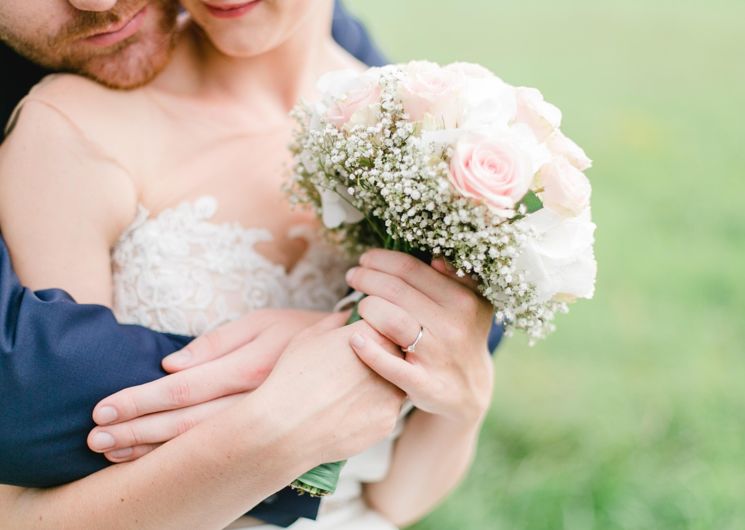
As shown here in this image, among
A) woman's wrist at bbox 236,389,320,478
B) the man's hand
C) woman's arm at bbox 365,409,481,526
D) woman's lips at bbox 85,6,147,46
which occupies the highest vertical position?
woman's lips at bbox 85,6,147,46

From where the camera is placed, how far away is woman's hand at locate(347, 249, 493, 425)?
7.39 ft

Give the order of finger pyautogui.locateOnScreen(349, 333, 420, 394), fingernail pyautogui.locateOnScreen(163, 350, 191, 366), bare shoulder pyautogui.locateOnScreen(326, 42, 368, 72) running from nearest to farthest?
finger pyautogui.locateOnScreen(349, 333, 420, 394) < fingernail pyautogui.locateOnScreen(163, 350, 191, 366) < bare shoulder pyautogui.locateOnScreen(326, 42, 368, 72)

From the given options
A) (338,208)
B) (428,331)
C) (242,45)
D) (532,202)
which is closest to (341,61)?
(242,45)

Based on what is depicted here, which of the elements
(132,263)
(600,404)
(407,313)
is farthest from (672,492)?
(132,263)

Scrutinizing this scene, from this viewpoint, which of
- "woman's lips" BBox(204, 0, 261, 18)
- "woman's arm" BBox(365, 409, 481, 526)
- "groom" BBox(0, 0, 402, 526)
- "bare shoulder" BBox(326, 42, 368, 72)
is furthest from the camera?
"bare shoulder" BBox(326, 42, 368, 72)

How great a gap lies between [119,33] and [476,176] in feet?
3.80

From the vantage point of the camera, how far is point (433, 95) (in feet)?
6.75

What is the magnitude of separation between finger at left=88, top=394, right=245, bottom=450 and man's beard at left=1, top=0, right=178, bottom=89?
981mm

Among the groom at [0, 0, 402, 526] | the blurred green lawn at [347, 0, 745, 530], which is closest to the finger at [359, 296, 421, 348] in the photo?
the groom at [0, 0, 402, 526]

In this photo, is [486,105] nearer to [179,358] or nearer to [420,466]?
[179,358]

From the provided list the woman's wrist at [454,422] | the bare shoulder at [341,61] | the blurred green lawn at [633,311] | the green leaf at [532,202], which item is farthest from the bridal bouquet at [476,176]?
the blurred green lawn at [633,311]

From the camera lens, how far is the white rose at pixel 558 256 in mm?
2039

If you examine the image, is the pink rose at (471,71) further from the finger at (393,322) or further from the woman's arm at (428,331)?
the finger at (393,322)

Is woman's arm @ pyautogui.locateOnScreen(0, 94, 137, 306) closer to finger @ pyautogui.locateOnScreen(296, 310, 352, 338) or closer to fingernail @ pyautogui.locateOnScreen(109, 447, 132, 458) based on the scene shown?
fingernail @ pyautogui.locateOnScreen(109, 447, 132, 458)
